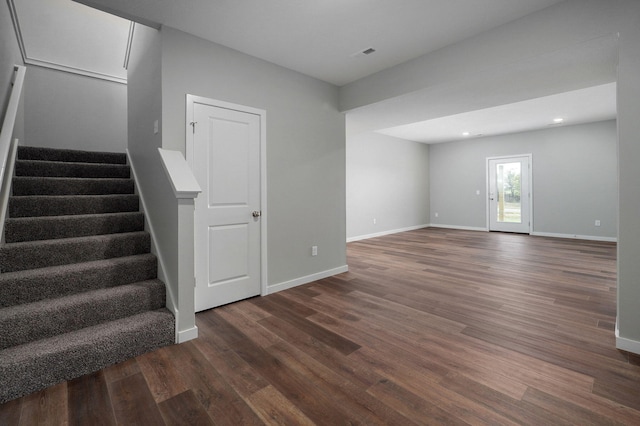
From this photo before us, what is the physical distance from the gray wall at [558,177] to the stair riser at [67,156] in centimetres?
864

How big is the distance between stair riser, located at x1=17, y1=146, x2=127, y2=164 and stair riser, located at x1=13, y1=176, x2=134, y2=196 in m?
0.71

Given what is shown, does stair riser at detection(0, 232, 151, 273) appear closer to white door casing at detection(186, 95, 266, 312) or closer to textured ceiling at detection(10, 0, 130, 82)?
white door casing at detection(186, 95, 266, 312)

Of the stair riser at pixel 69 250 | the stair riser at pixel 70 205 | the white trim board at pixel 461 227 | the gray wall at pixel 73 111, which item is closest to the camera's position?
the stair riser at pixel 69 250

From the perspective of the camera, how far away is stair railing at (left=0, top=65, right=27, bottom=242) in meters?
2.14

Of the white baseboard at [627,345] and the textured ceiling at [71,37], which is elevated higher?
the textured ceiling at [71,37]

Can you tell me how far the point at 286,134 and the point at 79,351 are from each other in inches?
106

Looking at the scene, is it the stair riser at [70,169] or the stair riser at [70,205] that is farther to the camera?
the stair riser at [70,169]

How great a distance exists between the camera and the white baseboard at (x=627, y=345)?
206 centimetres

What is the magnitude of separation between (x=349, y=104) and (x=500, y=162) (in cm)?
633

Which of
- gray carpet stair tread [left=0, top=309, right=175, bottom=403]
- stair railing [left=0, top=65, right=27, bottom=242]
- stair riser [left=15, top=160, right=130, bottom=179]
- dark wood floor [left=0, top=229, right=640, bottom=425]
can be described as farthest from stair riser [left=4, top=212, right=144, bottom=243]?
dark wood floor [left=0, top=229, right=640, bottom=425]

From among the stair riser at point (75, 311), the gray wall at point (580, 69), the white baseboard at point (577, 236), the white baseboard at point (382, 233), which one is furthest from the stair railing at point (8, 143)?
the white baseboard at point (577, 236)

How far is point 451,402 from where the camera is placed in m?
1.60

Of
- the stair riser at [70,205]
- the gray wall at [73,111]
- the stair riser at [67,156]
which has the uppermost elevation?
the gray wall at [73,111]

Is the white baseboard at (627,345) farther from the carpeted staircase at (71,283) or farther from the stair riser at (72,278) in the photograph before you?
the stair riser at (72,278)
